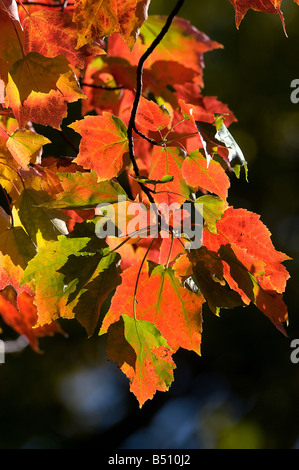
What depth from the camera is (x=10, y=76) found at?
78 centimetres

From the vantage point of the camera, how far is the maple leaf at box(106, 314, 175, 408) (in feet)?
2.50

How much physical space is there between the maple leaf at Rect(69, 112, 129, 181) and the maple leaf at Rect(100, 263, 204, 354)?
16 centimetres

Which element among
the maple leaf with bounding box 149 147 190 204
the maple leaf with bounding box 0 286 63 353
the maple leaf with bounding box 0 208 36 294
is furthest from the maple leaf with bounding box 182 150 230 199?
the maple leaf with bounding box 0 286 63 353

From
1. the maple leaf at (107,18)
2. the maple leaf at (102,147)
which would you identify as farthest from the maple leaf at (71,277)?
the maple leaf at (107,18)

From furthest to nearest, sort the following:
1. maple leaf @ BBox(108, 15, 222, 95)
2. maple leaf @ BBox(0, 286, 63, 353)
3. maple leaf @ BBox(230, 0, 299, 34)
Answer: maple leaf @ BBox(0, 286, 63, 353), maple leaf @ BBox(108, 15, 222, 95), maple leaf @ BBox(230, 0, 299, 34)

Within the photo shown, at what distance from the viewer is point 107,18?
2.39ft

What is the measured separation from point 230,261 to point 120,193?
7.3 inches

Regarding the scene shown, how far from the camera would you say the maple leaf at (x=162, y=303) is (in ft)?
2.72

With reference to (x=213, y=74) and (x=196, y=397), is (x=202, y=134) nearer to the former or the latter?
(x=213, y=74)

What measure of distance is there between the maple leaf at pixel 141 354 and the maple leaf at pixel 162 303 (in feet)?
0.16

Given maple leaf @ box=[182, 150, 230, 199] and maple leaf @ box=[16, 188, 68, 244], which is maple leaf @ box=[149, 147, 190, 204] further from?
maple leaf @ box=[16, 188, 68, 244]

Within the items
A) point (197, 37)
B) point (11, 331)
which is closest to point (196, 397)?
point (11, 331)

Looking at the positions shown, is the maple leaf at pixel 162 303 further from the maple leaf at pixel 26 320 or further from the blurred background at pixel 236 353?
the blurred background at pixel 236 353

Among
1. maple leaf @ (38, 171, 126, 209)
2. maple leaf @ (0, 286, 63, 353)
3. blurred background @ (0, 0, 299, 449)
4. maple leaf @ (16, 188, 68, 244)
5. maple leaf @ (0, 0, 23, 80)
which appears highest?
maple leaf @ (0, 0, 23, 80)
